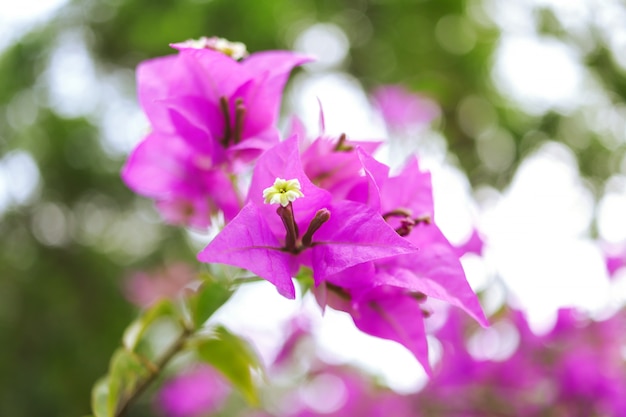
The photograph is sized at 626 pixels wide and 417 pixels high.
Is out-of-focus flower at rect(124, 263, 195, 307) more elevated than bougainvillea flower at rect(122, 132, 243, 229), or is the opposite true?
bougainvillea flower at rect(122, 132, 243, 229)

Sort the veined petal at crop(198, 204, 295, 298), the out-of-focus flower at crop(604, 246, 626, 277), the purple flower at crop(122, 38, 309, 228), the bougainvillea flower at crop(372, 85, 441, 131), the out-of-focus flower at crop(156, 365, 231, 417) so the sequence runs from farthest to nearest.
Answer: the bougainvillea flower at crop(372, 85, 441, 131), the out-of-focus flower at crop(156, 365, 231, 417), the out-of-focus flower at crop(604, 246, 626, 277), the purple flower at crop(122, 38, 309, 228), the veined petal at crop(198, 204, 295, 298)

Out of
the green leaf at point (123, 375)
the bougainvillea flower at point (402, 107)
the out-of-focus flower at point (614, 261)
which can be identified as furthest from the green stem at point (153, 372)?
the bougainvillea flower at point (402, 107)

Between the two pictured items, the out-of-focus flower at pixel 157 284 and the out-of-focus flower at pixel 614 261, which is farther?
the out-of-focus flower at pixel 157 284

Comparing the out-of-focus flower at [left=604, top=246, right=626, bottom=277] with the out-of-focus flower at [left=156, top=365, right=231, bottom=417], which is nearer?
the out-of-focus flower at [left=604, top=246, right=626, bottom=277]

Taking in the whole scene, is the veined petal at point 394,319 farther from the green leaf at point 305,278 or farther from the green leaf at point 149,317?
the green leaf at point 149,317

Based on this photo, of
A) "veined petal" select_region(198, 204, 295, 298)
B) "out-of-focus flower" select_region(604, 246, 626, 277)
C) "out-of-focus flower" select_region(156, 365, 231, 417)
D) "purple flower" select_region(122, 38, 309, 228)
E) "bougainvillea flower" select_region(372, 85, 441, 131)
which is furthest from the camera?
"bougainvillea flower" select_region(372, 85, 441, 131)

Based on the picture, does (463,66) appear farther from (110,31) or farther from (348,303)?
(348,303)

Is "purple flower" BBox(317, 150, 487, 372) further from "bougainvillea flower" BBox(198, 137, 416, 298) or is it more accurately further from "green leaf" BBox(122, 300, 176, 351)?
"green leaf" BBox(122, 300, 176, 351)

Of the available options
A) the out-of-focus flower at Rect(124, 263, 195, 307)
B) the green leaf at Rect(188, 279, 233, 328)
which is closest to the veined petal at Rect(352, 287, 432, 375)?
the green leaf at Rect(188, 279, 233, 328)
